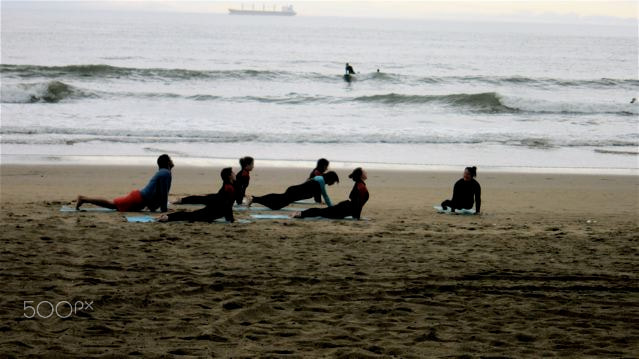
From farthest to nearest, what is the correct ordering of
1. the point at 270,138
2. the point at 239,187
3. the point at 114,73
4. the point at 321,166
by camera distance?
the point at 114,73 < the point at 270,138 < the point at 321,166 < the point at 239,187

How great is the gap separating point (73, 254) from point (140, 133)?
14.6 metres

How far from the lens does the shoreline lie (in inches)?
643

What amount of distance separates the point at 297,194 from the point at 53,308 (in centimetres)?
602

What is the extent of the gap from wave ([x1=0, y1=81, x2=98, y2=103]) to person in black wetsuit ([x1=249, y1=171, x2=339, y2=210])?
21685mm

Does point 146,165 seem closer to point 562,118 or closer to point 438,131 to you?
point 438,131

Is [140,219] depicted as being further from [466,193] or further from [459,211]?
[466,193]

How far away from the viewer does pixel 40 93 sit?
31453 mm

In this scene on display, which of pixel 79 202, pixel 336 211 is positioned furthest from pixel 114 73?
pixel 336 211

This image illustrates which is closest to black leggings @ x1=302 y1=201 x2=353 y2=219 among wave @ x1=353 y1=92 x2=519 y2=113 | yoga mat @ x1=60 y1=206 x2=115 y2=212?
yoga mat @ x1=60 y1=206 x2=115 y2=212

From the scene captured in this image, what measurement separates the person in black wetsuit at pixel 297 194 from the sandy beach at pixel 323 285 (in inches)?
28.6

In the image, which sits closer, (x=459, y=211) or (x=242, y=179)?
(x=242, y=179)

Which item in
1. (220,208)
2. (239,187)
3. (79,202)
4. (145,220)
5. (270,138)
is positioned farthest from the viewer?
(270,138)

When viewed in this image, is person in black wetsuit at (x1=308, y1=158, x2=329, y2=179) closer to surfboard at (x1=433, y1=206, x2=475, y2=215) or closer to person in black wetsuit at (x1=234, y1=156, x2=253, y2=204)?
person in black wetsuit at (x1=234, y1=156, x2=253, y2=204)

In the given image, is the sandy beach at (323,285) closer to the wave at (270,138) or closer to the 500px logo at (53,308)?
the 500px logo at (53,308)
